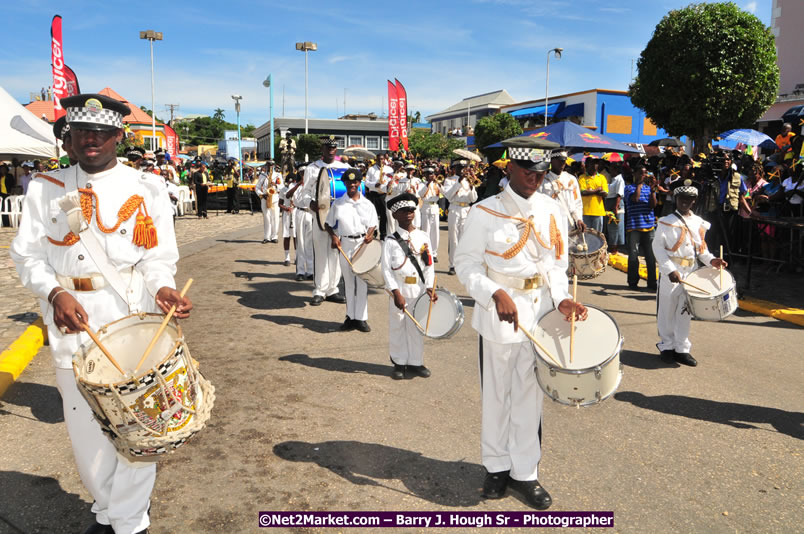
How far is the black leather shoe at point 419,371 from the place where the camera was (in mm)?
6168

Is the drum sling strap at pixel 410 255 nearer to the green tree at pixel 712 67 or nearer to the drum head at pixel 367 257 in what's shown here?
the drum head at pixel 367 257

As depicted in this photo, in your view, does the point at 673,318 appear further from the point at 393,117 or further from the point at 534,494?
the point at 393,117

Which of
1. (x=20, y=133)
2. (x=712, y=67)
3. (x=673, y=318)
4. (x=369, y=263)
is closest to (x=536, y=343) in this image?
(x=673, y=318)

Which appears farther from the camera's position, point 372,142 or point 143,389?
point 372,142

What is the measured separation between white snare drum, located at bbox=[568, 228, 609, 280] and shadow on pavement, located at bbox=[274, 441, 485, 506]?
476 cm

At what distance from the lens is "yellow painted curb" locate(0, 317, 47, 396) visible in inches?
229

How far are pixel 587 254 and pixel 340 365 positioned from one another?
12.8ft

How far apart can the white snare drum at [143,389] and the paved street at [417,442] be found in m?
0.91

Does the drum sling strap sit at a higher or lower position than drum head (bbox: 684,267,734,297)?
higher

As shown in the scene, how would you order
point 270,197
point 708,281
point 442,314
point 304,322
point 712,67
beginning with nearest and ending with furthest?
point 442,314 → point 708,281 → point 304,322 → point 270,197 → point 712,67

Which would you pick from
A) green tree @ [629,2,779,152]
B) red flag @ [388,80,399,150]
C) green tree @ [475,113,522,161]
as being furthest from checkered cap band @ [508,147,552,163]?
green tree @ [475,113,522,161]

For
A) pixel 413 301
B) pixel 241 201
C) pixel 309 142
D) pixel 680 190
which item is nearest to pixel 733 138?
pixel 680 190

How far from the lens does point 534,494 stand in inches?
146

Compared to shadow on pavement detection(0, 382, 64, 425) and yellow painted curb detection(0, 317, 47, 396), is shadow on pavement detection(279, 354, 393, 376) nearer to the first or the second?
shadow on pavement detection(0, 382, 64, 425)
